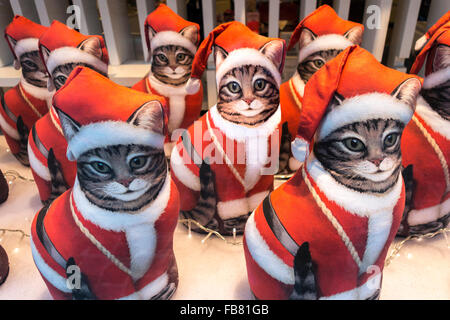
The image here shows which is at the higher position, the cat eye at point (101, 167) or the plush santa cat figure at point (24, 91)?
the cat eye at point (101, 167)

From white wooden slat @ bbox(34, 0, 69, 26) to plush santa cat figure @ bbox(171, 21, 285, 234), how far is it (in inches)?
45.5

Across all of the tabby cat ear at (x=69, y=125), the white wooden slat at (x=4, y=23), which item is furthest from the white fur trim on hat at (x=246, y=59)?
the white wooden slat at (x=4, y=23)

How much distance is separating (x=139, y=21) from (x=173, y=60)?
0.58 meters

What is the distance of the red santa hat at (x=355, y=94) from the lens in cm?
79

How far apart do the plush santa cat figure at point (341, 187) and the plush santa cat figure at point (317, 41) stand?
58cm

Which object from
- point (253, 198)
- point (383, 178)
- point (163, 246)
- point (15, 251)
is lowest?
point (15, 251)

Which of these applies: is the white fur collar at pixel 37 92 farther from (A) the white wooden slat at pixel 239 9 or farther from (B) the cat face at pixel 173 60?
(A) the white wooden slat at pixel 239 9

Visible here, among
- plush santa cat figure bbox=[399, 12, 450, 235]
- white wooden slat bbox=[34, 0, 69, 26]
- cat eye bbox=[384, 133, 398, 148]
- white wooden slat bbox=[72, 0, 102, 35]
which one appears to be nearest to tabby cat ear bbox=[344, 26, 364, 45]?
→ plush santa cat figure bbox=[399, 12, 450, 235]

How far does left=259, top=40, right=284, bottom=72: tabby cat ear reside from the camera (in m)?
1.14

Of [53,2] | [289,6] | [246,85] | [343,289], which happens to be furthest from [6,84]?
[343,289]

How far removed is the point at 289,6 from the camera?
2355mm

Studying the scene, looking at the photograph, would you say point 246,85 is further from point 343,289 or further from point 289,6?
point 289,6

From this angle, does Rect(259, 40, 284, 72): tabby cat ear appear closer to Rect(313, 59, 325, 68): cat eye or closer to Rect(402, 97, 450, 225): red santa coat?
Rect(313, 59, 325, 68): cat eye
